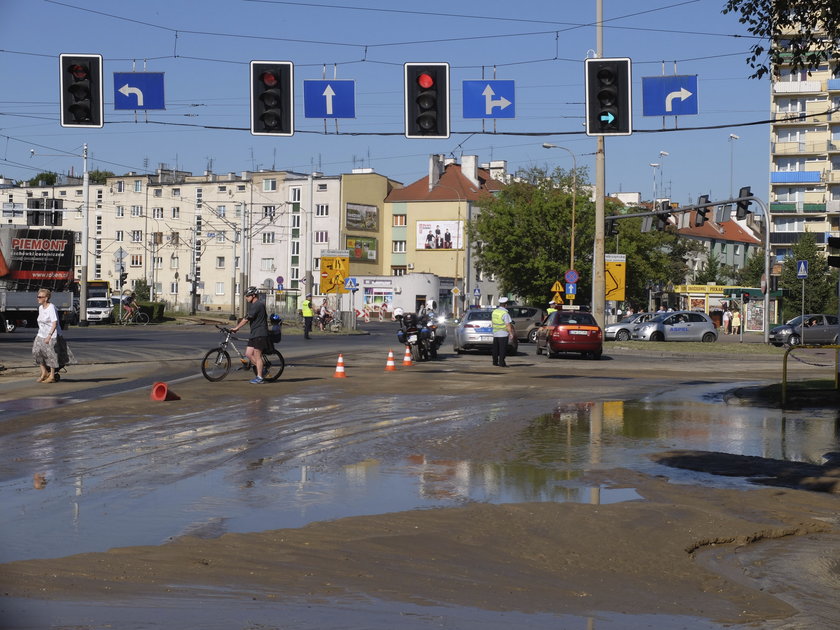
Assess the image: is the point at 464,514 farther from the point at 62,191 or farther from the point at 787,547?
the point at 62,191

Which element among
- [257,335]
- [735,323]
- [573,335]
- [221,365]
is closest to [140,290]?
[735,323]

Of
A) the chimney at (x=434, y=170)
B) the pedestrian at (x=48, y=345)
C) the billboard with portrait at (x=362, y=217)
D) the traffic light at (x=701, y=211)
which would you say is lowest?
the pedestrian at (x=48, y=345)

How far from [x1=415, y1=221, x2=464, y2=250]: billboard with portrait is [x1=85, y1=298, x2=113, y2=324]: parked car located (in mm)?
52387

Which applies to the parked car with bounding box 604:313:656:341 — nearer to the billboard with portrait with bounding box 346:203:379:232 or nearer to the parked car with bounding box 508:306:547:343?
the parked car with bounding box 508:306:547:343

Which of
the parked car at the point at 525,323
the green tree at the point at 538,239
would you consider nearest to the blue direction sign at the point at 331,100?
the parked car at the point at 525,323

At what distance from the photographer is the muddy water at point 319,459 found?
27.2ft

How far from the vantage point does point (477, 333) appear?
36375 millimetres

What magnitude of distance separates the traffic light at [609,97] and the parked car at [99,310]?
47308 millimetres

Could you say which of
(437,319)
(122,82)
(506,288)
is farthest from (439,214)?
(122,82)

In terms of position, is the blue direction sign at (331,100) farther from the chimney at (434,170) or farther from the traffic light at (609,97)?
the chimney at (434,170)

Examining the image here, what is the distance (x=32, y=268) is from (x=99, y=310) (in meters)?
11.2

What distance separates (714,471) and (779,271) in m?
78.4

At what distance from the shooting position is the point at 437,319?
3506 cm

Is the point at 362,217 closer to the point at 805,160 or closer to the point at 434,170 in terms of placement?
the point at 434,170
